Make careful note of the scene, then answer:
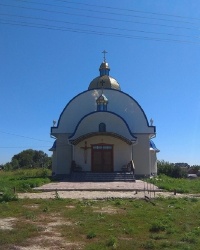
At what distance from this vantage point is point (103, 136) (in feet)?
90.8

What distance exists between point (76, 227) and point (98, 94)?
Result: 2330cm

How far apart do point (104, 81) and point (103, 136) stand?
32.3ft

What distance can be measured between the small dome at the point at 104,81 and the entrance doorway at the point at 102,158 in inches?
351

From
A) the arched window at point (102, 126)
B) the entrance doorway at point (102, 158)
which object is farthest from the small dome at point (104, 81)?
the entrance doorway at point (102, 158)

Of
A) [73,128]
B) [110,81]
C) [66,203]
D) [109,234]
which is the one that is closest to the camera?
[109,234]

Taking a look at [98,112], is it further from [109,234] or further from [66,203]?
[109,234]

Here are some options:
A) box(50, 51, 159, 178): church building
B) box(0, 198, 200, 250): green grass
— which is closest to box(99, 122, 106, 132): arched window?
box(50, 51, 159, 178): church building

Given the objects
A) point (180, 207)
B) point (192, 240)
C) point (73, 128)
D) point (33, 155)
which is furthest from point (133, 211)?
point (33, 155)

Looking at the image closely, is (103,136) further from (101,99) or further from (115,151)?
(101,99)

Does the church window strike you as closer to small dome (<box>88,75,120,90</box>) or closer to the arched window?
the arched window

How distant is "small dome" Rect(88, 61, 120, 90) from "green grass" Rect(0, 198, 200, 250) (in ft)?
77.3

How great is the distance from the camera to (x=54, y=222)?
366 inches

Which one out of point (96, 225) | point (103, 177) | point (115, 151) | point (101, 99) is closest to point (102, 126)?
point (115, 151)

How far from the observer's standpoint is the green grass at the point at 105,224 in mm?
7199
